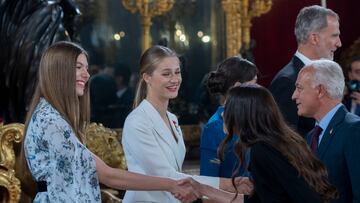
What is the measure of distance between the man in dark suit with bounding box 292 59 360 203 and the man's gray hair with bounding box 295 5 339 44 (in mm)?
865

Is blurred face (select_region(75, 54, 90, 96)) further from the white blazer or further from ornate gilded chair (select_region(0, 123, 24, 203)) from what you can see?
ornate gilded chair (select_region(0, 123, 24, 203))

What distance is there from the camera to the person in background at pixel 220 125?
4.13m

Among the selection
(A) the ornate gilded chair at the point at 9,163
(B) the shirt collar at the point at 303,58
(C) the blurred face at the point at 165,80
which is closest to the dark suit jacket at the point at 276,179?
(C) the blurred face at the point at 165,80

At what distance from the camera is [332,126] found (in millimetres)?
3639

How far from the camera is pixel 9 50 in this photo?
6820mm

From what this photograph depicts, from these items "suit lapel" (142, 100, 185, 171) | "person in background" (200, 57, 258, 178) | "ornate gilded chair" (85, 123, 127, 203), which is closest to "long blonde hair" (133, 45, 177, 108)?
"suit lapel" (142, 100, 185, 171)

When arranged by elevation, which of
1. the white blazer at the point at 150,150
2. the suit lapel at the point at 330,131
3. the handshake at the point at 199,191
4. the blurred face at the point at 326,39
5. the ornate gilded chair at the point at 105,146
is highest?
the blurred face at the point at 326,39

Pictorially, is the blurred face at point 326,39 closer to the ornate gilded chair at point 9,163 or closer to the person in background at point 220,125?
the person in background at point 220,125

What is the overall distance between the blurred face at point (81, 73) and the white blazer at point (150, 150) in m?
0.40

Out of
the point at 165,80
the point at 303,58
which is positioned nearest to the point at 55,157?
the point at 165,80

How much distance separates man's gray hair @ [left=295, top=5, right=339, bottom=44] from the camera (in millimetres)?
4633

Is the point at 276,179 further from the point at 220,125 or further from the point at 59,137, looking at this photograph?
the point at 220,125

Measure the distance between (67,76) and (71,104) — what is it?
0.37 feet

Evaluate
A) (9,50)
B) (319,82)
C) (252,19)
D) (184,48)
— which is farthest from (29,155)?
(252,19)
